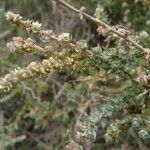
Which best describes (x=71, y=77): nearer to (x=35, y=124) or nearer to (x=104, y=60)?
(x=35, y=124)

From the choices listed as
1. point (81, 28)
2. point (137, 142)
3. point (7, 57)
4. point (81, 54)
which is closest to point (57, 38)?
point (81, 54)

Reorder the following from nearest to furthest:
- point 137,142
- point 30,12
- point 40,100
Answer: point 137,142, point 30,12, point 40,100

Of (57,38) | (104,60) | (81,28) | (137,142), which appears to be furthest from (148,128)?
(81,28)

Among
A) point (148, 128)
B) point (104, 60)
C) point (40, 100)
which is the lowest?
point (148, 128)

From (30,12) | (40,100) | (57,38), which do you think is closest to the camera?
(57,38)

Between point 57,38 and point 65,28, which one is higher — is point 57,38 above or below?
below

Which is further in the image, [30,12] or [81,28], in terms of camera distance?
[81,28]

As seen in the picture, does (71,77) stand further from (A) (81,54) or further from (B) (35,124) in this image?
(A) (81,54)
